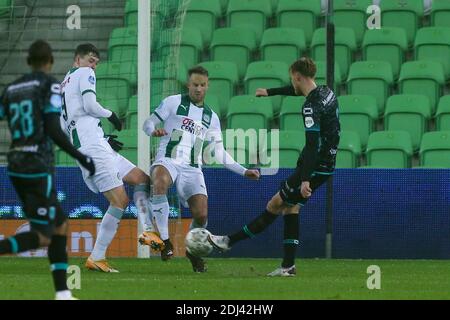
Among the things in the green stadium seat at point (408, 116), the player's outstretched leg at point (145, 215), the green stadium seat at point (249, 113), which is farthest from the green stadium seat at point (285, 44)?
the player's outstretched leg at point (145, 215)

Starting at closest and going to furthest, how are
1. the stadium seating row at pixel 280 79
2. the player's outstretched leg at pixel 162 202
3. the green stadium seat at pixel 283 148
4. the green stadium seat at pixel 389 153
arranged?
the player's outstretched leg at pixel 162 202 < the green stadium seat at pixel 283 148 < the green stadium seat at pixel 389 153 < the stadium seating row at pixel 280 79

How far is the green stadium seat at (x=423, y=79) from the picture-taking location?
17.8 meters

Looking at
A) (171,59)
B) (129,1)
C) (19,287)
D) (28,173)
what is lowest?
(19,287)

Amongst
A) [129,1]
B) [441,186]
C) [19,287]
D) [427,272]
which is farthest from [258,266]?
[129,1]

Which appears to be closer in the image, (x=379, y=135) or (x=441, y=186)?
(x=441, y=186)

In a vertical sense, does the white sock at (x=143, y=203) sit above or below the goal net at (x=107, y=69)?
below

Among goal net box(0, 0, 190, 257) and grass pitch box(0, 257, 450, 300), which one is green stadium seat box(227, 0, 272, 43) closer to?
goal net box(0, 0, 190, 257)

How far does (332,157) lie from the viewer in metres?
12.2

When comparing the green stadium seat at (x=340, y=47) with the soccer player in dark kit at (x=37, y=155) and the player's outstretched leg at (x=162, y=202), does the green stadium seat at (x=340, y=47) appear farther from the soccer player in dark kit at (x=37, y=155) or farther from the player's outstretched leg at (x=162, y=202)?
the soccer player in dark kit at (x=37, y=155)

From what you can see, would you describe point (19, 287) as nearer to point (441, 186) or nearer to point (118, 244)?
point (118, 244)

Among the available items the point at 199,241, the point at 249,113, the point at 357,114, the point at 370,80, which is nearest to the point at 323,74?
the point at 370,80

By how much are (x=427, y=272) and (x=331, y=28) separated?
12.1ft

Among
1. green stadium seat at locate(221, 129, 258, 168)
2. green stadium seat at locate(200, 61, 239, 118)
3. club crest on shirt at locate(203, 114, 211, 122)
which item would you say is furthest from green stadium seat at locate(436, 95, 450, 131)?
club crest on shirt at locate(203, 114, 211, 122)

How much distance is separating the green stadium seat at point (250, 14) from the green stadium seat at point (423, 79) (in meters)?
2.33
